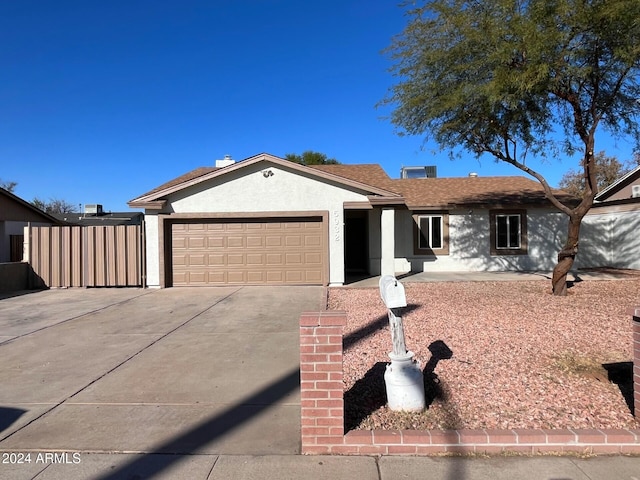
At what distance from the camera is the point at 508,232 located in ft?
58.6

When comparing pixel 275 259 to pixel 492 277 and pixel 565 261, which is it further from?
pixel 565 261

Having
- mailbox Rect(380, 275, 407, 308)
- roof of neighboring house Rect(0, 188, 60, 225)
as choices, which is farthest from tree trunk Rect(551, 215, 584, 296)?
roof of neighboring house Rect(0, 188, 60, 225)

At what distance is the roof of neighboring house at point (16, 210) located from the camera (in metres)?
20.1

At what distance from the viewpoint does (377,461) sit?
11.1 ft

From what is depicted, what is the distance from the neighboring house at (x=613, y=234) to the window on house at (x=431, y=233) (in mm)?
5669

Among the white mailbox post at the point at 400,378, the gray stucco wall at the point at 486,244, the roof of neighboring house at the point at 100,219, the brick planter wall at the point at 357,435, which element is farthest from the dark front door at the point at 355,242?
the roof of neighboring house at the point at 100,219

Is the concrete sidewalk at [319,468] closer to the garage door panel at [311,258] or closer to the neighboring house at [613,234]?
the garage door panel at [311,258]

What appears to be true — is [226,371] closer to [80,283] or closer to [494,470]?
[494,470]

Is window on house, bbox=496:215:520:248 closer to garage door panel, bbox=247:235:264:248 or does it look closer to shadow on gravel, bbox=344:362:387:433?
garage door panel, bbox=247:235:264:248

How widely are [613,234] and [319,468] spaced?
2002cm

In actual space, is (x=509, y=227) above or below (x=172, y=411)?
above

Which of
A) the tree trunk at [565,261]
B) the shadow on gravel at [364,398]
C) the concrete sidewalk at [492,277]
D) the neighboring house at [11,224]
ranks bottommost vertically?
the shadow on gravel at [364,398]

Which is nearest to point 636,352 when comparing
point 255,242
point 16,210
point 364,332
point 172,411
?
point 364,332

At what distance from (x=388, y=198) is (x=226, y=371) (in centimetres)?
931
